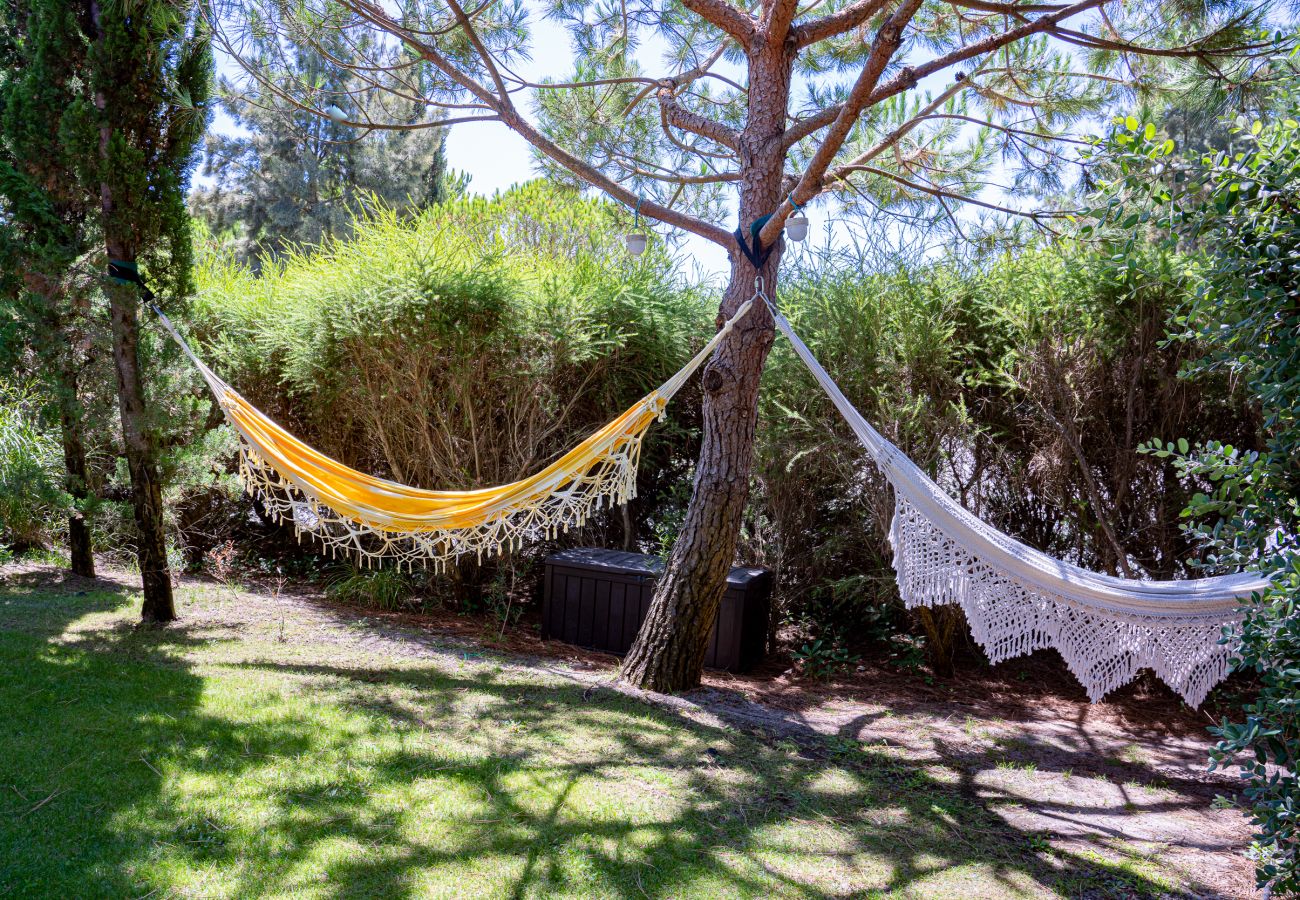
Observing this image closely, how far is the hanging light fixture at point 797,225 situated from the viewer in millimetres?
2750

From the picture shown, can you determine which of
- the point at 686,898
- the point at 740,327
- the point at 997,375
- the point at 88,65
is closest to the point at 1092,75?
the point at 997,375

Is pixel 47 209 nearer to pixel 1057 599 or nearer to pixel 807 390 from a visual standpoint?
pixel 807 390

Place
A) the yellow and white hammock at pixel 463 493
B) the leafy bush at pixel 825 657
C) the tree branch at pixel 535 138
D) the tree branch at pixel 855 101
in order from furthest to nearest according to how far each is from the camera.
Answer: the leafy bush at pixel 825 657
the tree branch at pixel 535 138
the yellow and white hammock at pixel 463 493
the tree branch at pixel 855 101

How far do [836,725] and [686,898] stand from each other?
1.42 metres

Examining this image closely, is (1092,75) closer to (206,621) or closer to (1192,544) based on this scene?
(1192,544)

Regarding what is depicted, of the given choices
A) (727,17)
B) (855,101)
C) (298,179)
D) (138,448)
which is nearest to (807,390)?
(855,101)

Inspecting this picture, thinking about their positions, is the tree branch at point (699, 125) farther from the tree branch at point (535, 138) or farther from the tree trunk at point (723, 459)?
the tree branch at point (535, 138)

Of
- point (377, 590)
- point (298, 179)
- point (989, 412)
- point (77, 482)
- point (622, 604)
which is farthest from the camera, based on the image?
point (298, 179)

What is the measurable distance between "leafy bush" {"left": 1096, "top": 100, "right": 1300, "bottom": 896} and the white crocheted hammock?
702mm

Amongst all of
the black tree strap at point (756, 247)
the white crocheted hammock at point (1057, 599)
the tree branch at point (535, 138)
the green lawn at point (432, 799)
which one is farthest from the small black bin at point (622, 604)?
the tree branch at point (535, 138)

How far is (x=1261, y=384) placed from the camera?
1.49 m

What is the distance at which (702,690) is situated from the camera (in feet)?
10.4

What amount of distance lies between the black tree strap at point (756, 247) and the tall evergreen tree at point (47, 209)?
7.94 ft

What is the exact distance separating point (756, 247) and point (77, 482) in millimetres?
3174
